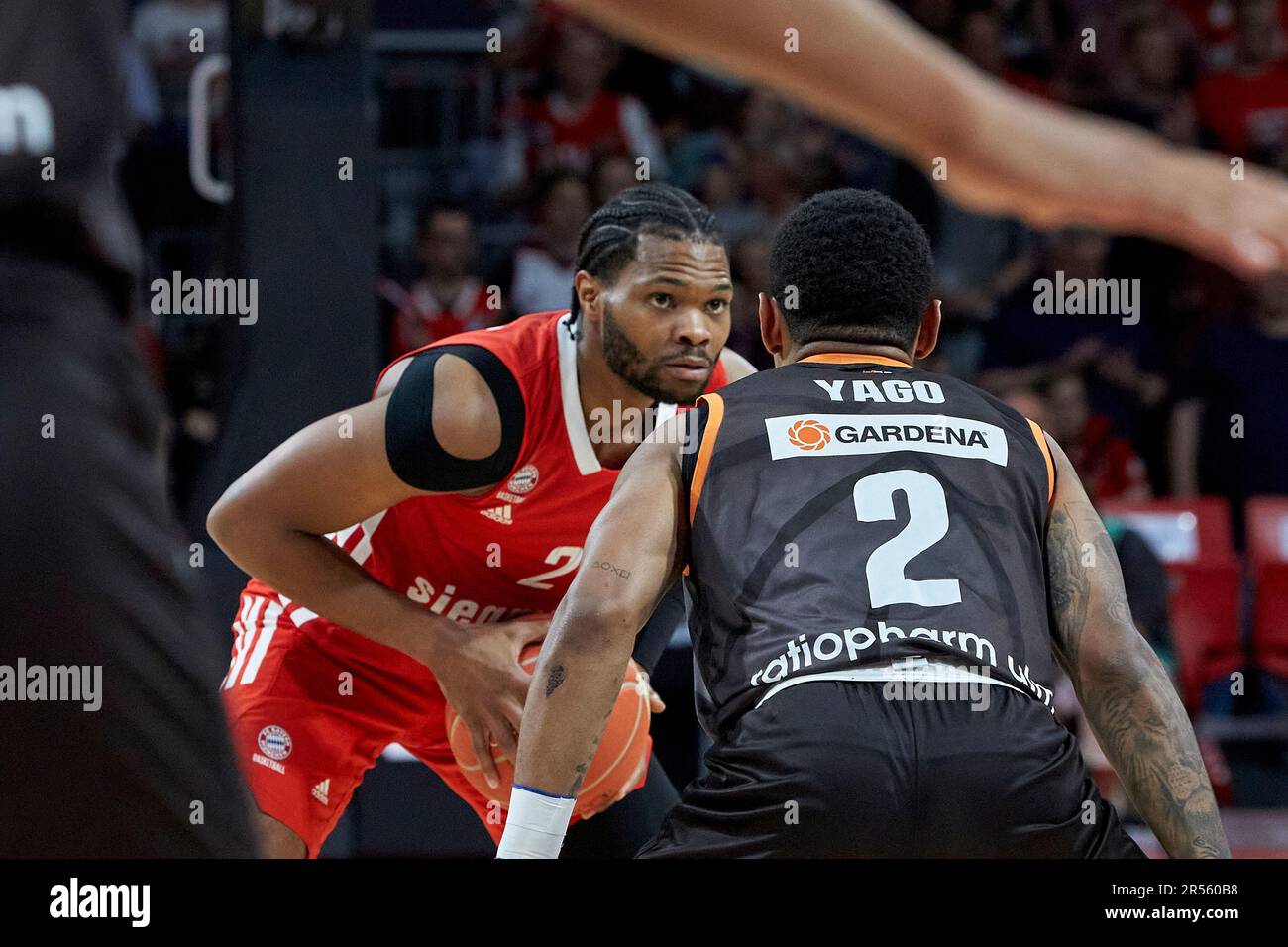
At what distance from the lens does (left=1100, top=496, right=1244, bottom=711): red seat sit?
5523 millimetres

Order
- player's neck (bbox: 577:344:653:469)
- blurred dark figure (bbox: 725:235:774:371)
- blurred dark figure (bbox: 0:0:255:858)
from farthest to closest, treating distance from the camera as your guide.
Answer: blurred dark figure (bbox: 725:235:774:371), player's neck (bbox: 577:344:653:469), blurred dark figure (bbox: 0:0:255:858)

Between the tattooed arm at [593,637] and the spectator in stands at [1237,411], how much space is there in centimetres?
420

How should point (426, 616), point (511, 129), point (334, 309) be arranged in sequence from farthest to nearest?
point (511, 129) < point (334, 309) < point (426, 616)

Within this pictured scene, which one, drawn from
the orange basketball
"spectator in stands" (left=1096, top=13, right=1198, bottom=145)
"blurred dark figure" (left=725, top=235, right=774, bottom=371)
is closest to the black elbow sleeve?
the orange basketball

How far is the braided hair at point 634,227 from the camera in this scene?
10.2 ft

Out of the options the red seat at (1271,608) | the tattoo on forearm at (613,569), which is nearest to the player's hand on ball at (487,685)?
the tattoo on forearm at (613,569)

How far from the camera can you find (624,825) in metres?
3.07

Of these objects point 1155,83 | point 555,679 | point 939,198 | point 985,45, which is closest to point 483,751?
point 555,679

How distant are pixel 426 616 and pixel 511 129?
382 centimetres

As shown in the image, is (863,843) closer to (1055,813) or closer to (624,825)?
(1055,813)

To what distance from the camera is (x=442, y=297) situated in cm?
540

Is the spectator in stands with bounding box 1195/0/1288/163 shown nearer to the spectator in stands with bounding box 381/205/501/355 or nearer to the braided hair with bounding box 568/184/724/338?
the spectator in stands with bounding box 381/205/501/355

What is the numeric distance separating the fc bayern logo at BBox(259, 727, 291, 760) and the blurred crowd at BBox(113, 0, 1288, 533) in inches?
90.1
